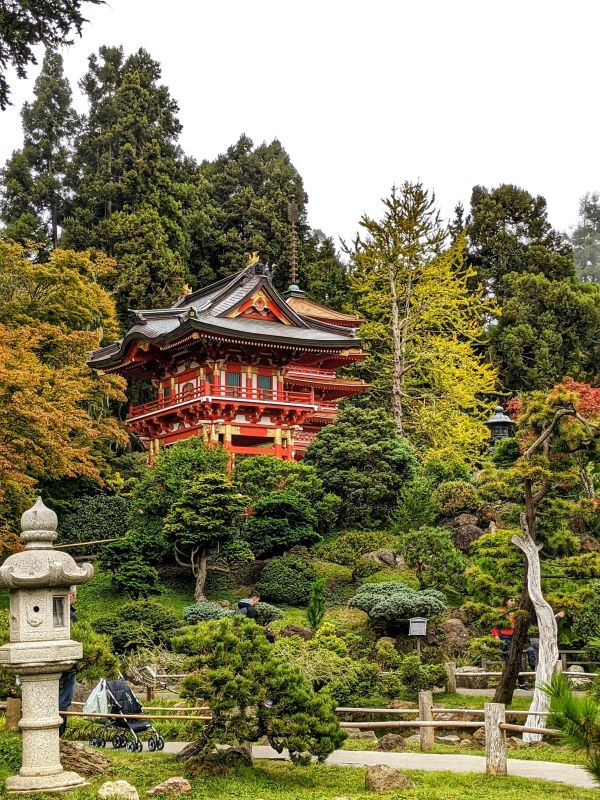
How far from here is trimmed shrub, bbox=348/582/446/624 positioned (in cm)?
1973

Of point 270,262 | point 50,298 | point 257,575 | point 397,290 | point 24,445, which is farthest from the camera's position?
point 270,262

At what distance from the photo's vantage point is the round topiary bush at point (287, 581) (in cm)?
2266

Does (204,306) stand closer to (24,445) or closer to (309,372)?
(309,372)

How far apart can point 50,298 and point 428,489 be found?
12.2 m

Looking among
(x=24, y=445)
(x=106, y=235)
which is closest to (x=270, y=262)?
(x=106, y=235)

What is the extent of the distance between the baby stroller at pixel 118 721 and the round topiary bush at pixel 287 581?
11.3 metres

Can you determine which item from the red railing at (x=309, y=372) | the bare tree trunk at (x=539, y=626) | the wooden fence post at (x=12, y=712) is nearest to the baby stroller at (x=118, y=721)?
the wooden fence post at (x=12, y=712)

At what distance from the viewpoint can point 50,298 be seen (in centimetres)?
2883

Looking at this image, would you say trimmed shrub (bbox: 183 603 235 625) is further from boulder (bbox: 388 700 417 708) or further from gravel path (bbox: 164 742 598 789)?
gravel path (bbox: 164 742 598 789)

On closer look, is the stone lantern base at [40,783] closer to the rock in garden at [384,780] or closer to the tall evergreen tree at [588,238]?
the rock in garden at [384,780]

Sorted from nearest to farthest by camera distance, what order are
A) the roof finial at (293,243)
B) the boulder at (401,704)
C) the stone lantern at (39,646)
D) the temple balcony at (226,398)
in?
the stone lantern at (39,646), the boulder at (401,704), the temple balcony at (226,398), the roof finial at (293,243)

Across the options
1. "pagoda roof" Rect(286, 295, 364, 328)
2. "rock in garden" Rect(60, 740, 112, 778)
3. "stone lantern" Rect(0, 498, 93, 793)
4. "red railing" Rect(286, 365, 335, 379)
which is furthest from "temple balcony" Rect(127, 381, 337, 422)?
"stone lantern" Rect(0, 498, 93, 793)

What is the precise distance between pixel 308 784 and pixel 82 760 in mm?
2157

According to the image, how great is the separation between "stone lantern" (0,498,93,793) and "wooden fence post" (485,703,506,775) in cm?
398
